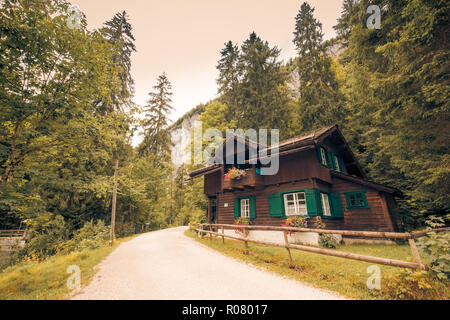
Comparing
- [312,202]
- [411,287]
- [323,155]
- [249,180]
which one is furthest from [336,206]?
[411,287]

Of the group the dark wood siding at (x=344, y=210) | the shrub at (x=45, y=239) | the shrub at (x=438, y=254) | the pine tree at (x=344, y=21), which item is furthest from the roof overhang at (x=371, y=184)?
the shrub at (x=45, y=239)

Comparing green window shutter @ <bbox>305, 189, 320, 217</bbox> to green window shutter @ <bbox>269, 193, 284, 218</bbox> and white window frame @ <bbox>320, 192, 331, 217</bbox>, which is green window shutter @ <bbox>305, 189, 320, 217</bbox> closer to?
white window frame @ <bbox>320, 192, 331, 217</bbox>

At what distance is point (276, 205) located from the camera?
12.9 metres

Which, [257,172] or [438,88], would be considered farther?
[257,172]

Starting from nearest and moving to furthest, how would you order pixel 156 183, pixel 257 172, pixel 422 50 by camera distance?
pixel 422 50 < pixel 257 172 < pixel 156 183

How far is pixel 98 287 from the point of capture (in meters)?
4.72

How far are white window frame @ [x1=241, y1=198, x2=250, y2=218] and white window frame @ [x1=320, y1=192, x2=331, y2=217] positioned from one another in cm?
534

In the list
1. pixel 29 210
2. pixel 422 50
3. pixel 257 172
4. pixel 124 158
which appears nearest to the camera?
pixel 29 210

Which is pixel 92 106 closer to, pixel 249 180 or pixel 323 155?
pixel 249 180

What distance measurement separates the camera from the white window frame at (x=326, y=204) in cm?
1236

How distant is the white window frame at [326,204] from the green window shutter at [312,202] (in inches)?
46.8
